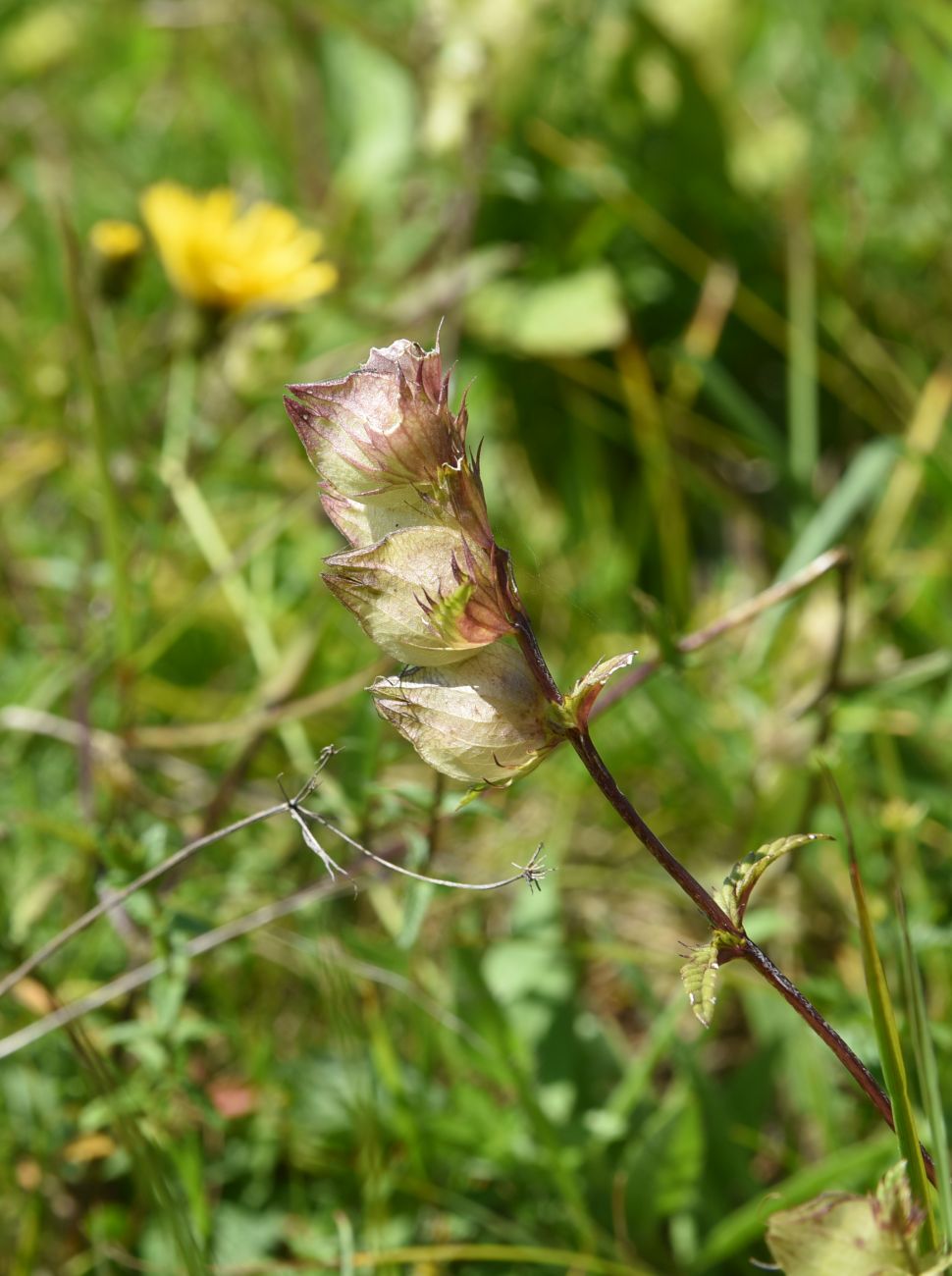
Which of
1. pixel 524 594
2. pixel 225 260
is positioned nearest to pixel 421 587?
pixel 524 594

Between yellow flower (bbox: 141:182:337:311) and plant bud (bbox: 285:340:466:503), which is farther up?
yellow flower (bbox: 141:182:337:311)

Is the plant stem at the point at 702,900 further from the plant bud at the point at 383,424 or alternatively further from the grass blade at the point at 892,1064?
the plant bud at the point at 383,424

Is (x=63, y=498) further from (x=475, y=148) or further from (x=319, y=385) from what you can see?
(x=319, y=385)

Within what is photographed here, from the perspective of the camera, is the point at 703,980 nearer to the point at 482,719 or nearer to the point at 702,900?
the point at 702,900

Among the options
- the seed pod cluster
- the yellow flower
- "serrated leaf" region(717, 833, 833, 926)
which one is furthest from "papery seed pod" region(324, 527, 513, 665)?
the yellow flower

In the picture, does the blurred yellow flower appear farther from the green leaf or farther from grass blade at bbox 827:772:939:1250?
grass blade at bbox 827:772:939:1250

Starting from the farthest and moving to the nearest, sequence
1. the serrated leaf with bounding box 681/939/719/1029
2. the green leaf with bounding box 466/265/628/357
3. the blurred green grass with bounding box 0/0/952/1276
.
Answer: the green leaf with bounding box 466/265/628/357, the blurred green grass with bounding box 0/0/952/1276, the serrated leaf with bounding box 681/939/719/1029

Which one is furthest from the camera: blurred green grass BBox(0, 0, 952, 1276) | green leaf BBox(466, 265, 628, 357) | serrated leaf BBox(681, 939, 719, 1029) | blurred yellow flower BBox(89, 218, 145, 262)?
green leaf BBox(466, 265, 628, 357)
